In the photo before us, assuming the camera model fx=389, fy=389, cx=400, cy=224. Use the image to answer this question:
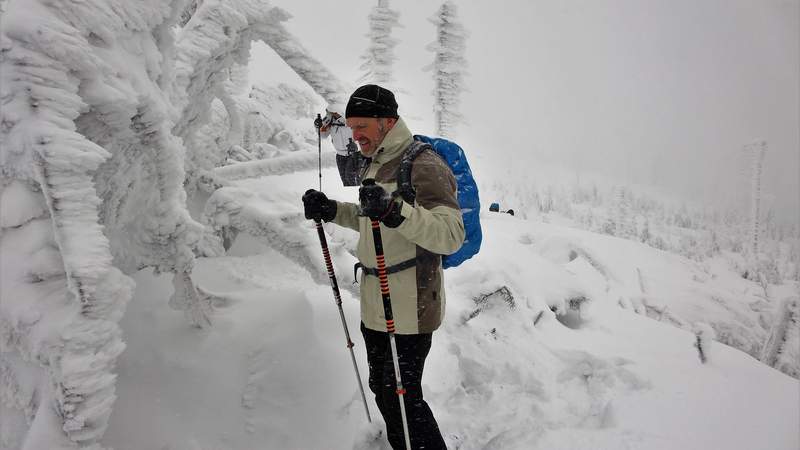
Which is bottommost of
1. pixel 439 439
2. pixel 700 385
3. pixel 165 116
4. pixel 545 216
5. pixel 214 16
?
pixel 545 216

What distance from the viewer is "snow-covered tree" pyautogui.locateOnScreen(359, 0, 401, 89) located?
23.9 metres

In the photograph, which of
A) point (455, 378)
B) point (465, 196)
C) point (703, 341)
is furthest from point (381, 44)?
point (465, 196)

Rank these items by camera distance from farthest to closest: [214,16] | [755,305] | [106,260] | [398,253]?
[755,305] < [214,16] < [398,253] < [106,260]

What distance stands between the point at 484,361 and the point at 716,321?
8621 mm

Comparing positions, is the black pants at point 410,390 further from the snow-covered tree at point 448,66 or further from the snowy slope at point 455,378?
the snow-covered tree at point 448,66

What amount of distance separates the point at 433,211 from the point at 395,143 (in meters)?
0.62

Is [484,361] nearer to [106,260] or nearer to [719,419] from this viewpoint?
[719,419]

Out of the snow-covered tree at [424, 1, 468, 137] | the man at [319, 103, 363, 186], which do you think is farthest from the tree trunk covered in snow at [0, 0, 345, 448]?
the snow-covered tree at [424, 1, 468, 137]

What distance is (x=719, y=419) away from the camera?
381 centimetres

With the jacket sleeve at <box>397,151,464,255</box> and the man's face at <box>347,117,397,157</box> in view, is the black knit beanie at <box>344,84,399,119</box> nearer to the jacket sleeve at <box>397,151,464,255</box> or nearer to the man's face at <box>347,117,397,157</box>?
the man's face at <box>347,117,397,157</box>

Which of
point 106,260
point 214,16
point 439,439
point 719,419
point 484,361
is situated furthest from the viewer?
point 484,361

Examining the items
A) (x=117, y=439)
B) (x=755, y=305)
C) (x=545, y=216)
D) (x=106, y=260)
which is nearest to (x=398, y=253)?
(x=106, y=260)

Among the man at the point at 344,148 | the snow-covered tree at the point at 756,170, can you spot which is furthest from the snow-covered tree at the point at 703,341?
the snow-covered tree at the point at 756,170

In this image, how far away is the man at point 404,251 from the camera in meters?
2.32
